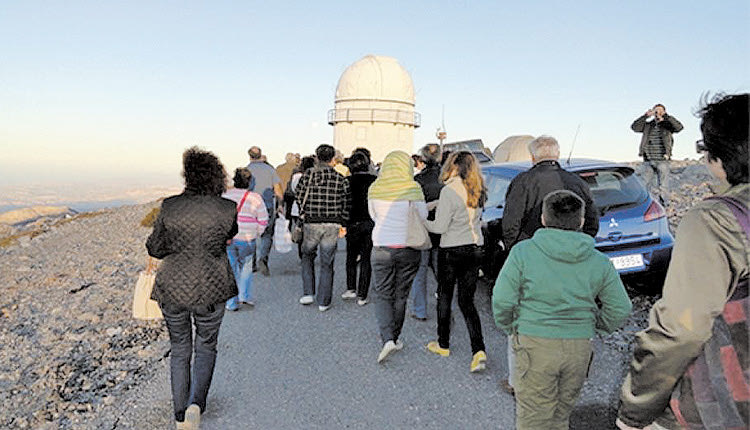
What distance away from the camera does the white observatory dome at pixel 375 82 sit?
30.0 m

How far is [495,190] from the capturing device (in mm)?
6922

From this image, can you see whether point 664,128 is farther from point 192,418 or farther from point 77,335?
point 77,335

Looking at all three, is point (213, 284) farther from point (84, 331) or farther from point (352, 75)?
point (352, 75)

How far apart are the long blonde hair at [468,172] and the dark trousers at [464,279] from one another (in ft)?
1.47

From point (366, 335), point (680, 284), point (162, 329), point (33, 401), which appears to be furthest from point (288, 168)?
point (680, 284)

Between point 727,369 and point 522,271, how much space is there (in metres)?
1.41

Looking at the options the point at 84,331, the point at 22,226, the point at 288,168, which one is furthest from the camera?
the point at 22,226

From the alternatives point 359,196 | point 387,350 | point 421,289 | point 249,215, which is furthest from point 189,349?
point 359,196

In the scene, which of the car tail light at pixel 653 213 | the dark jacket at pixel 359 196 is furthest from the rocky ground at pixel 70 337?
the car tail light at pixel 653 213

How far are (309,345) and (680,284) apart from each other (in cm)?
443

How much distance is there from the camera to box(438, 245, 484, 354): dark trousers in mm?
4758

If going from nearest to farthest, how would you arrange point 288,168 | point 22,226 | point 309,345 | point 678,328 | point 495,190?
point 678,328 < point 309,345 < point 495,190 < point 288,168 < point 22,226

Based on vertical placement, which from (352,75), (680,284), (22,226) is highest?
(352,75)

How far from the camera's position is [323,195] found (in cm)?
647
